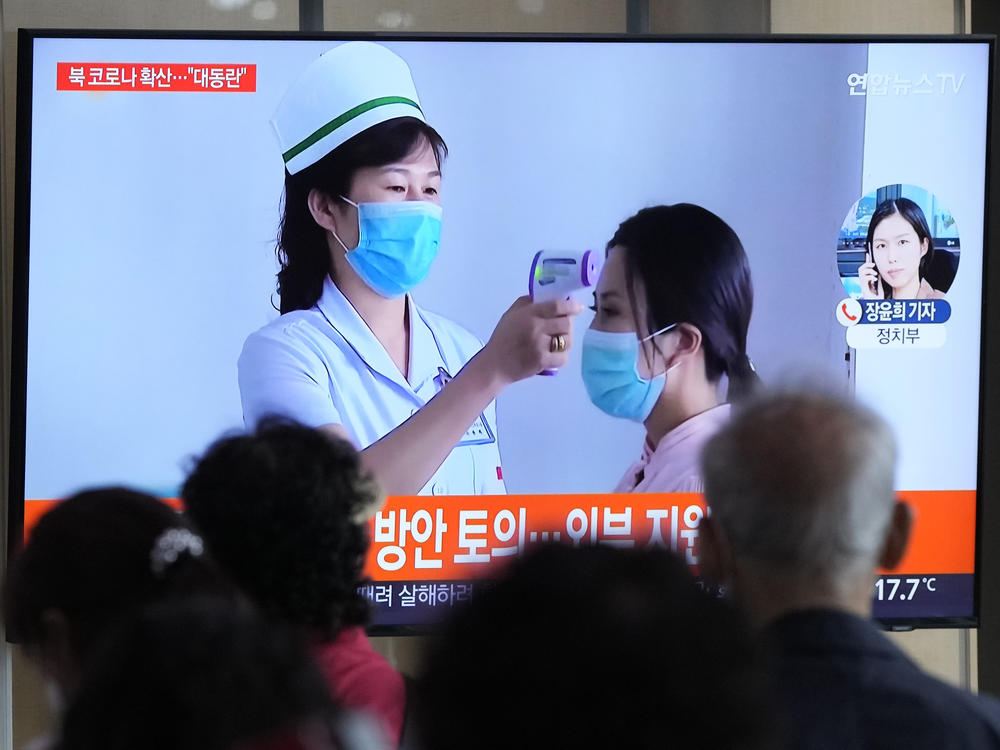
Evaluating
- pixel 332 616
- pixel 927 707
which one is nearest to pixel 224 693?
pixel 927 707

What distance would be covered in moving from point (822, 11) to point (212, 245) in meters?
1.93

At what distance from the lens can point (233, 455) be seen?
62.9 inches

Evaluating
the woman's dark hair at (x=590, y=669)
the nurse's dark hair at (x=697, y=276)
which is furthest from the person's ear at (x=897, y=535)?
the nurse's dark hair at (x=697, y=276)

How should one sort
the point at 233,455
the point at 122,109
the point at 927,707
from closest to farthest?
the point at 927,707, the point at 233,455, the point at 122,109

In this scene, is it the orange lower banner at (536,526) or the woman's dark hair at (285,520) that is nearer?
the woman's dark hair at (285,520)

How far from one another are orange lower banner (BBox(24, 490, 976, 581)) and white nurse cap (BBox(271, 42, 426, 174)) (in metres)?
0.97

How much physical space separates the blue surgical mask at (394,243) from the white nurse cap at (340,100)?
0.60 feet

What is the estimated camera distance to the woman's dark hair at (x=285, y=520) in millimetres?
1554

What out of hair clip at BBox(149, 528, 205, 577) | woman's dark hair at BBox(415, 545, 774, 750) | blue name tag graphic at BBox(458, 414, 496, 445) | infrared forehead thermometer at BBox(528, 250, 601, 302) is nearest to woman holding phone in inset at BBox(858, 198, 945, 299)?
infrared forehead thermometer at BBox(528, 250, 601, 302)

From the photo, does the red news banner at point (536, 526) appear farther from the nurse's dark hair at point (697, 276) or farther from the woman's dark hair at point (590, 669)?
the woman's dark hair at point (590, 669)

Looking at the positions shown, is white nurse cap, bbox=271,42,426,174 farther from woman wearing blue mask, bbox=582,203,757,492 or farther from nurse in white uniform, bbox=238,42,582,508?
woman wearing blue mask, bbox=582,203,757,492

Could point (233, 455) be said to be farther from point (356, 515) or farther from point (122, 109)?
point (122, 109)

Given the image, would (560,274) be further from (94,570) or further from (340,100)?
(94,570)

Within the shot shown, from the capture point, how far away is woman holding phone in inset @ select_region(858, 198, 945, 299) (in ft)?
10.1
